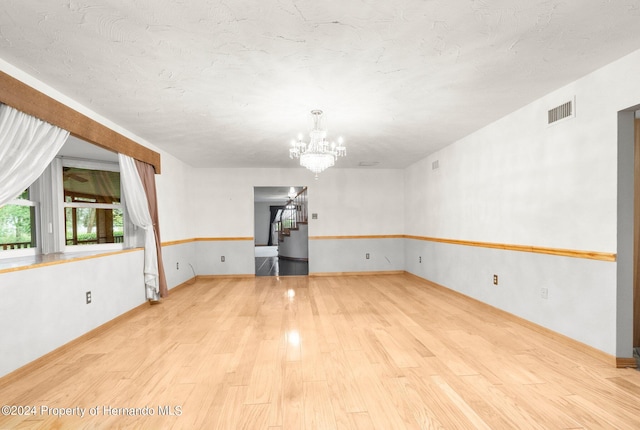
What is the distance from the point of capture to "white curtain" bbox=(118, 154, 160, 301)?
13.9ft

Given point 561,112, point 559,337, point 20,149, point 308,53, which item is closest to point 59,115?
point 20,149

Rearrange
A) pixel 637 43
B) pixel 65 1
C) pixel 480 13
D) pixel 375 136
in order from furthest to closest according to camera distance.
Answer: pixel 375 136, pixel 637 43, pixel 480 13, pixel 65 1

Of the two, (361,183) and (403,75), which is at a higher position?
(403,75)

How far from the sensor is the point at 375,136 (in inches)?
186

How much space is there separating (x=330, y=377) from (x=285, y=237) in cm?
851

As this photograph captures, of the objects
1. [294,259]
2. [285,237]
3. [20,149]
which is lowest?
[294,259]

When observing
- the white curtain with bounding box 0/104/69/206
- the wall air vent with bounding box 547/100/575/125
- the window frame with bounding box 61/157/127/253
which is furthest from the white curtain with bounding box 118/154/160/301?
the wall air vent with bounding box 547/100/575/125

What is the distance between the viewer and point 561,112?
3.17 metres

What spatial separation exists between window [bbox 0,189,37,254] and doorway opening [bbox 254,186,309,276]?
4.56 meters

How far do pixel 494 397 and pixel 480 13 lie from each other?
257cm

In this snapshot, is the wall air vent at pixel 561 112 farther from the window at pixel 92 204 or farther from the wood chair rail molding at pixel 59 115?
the window at pixel 92 204

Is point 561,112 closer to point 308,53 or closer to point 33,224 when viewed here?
point 308,53

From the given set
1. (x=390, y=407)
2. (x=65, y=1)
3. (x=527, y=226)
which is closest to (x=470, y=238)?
(x=527, y=226)

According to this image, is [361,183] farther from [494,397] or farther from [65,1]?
[65,1]
